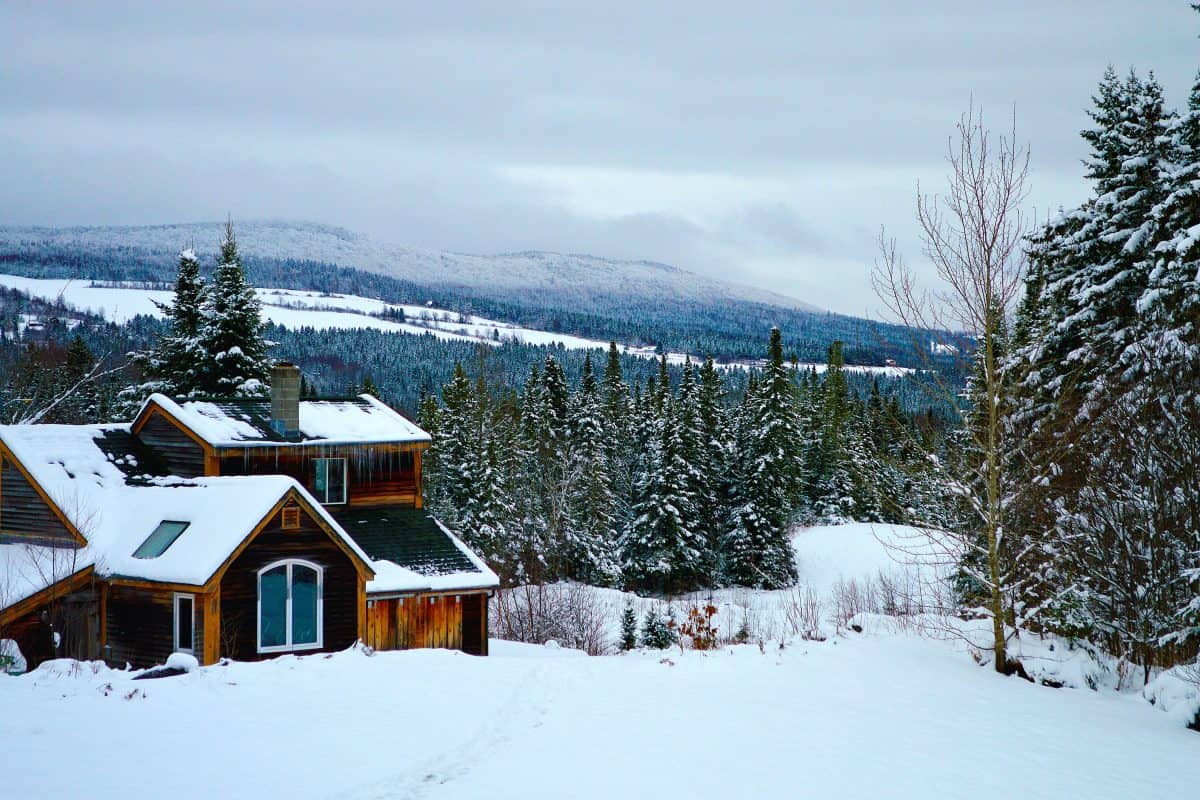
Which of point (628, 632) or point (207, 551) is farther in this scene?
point (628, 632)

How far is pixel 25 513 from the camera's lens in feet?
70.6

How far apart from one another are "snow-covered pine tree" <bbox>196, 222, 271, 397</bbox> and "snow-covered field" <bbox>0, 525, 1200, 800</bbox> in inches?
1013

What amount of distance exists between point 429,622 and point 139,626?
6765mm

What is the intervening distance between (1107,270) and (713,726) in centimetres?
1564

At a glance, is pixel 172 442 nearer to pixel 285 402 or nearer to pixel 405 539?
pixel 285 402

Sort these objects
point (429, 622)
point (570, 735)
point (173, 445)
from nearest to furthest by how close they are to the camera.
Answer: point (570, 735) < point (429, 622) < point (173, 445)

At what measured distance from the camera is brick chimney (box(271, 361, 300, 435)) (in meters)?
25.0

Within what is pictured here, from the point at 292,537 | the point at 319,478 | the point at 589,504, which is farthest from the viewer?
the point at 589,504

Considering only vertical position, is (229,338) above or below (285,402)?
above

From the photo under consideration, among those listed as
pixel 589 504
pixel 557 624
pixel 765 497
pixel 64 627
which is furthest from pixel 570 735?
pixel 765 497

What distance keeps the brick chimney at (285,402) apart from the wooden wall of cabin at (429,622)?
6.08m

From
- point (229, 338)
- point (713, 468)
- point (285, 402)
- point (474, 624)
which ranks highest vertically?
point (229, 338)

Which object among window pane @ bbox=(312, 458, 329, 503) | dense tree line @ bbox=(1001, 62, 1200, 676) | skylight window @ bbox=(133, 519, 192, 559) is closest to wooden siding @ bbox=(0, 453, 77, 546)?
skylight window @ bbox=(133, 519, 192, 559)

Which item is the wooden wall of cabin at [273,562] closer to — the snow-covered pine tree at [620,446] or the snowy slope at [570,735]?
the snowy slope at [570,735]
